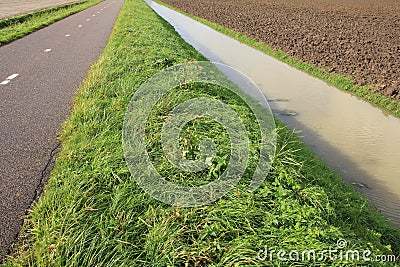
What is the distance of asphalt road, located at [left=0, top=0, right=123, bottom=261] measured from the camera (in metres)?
3.16

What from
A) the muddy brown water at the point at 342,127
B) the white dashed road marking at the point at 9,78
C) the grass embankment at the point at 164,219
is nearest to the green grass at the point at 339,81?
the muddy brown water at the point at 342,127

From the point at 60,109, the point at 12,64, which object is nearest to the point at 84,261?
the point at 60,109

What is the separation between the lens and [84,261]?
238cm

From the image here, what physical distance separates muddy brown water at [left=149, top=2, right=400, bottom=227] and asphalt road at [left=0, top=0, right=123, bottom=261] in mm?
4374

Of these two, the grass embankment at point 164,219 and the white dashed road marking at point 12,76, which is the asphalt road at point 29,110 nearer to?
the white dashed road marking at point 12,76

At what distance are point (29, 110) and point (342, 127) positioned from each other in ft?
19.7

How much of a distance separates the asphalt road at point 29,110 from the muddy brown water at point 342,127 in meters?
4.37

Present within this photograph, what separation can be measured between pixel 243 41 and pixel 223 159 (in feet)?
49.9

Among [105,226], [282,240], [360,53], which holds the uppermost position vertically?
[105,226]

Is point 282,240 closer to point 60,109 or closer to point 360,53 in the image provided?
point 60,109

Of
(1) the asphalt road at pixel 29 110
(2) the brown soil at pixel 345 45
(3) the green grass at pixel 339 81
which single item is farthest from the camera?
(2) the brown soil at pixel 345 45

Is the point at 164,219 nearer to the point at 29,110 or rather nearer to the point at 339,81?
the point at 29,110

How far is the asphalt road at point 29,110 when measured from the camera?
124 inches

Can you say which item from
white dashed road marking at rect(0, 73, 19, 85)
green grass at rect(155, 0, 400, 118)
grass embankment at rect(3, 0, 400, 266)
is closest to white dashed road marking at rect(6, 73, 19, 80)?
white dashed road marking at rect(0, 73, 19, 85)
